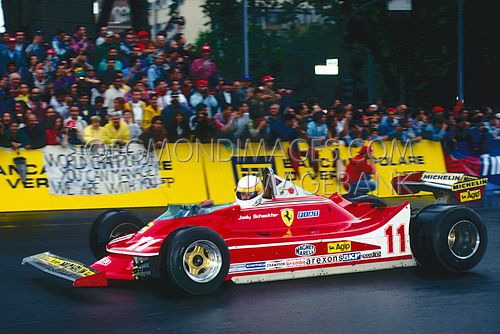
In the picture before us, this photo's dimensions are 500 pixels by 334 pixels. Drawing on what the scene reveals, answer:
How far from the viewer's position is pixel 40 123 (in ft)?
50.9

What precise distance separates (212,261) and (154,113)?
29.0 ft

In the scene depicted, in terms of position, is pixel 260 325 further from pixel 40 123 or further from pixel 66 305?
pixel 40 123

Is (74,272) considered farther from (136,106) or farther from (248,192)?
(136,106)

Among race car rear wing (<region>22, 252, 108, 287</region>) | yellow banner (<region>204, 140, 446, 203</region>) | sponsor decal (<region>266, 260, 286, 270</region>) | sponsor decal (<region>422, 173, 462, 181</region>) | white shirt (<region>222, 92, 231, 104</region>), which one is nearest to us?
race car rear wing (<region>22, 252, 108, 287</region>)

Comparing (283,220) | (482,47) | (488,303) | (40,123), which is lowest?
(488,303)

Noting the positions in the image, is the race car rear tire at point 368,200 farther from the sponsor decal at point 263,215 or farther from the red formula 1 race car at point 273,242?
the sponsor decal at point 263,215

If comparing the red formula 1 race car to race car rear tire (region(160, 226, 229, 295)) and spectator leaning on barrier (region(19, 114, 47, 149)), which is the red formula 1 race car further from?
spectator leaning on barrier (region(19, 114, 47, 149))

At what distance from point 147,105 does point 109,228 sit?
7418mm

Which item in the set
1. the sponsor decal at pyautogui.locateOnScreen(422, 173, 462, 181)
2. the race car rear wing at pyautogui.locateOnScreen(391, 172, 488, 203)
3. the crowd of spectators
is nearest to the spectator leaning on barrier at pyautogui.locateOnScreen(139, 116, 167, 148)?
the crowd of spectators

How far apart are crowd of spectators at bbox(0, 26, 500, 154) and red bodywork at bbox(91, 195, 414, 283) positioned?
719cm

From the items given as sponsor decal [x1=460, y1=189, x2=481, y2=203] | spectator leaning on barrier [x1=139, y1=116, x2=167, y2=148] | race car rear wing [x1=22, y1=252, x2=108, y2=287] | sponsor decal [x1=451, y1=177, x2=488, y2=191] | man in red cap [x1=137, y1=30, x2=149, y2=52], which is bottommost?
race car rear wing [x1=22, y1=252, x2=108, y2=287]

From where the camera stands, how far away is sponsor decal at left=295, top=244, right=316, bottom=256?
8773mm

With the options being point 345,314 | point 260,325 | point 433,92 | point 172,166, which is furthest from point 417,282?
point 433,92

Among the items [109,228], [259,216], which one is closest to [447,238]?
[259,216]
